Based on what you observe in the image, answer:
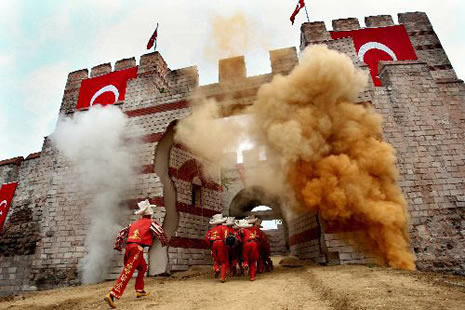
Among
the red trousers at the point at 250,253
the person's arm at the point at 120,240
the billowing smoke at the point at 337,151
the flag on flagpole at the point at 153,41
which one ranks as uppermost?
the flag on flagpole at the point at 153,41

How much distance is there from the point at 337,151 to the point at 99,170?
25.4 feet

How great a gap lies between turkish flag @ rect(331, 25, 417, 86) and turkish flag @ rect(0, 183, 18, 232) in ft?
49.2

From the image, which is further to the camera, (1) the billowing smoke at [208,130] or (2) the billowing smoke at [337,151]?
(1) the billowing smoke at [208,130]

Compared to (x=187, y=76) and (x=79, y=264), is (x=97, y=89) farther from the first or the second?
(x=79, y=264)

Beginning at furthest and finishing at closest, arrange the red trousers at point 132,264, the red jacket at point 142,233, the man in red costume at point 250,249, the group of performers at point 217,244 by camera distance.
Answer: the man in red costume at point 250,249
the red jacket at point 142,233
the group of performers at point 217,244
the red trousers at point 132,264

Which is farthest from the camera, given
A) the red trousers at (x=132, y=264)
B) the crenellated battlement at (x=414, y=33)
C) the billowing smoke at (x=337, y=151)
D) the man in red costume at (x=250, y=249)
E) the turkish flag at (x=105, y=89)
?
the turkish flag at (x=105, y=89)

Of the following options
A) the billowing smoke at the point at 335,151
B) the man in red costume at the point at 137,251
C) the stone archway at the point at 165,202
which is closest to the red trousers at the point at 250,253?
the billowing smoke at the point at 335,151

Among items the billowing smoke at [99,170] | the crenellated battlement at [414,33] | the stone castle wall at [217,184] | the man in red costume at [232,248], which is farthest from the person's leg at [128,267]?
the crenellated battlement at [414,33]

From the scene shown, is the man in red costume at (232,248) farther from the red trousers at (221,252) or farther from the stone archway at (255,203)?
the stone archway at (255,203)

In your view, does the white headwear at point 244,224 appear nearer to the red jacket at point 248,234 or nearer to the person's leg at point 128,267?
the red jacket at point 248,234

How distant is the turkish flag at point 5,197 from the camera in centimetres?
1209

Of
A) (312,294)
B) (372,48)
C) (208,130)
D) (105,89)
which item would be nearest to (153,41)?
(105,89)

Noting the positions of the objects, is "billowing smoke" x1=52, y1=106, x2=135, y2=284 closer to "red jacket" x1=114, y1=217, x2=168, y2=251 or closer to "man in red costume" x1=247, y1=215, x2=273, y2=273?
"red jacket" x1=114, y1=217, x2=168, y2=251

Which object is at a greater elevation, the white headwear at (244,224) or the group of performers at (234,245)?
the white headwear at (244,224)
